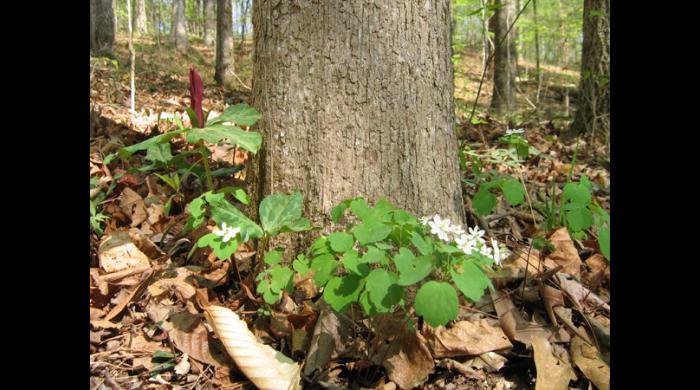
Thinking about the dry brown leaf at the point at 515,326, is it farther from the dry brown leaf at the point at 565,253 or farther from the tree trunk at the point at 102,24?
the tree trunk at the point at 102,24

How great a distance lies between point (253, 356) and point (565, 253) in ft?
4.51

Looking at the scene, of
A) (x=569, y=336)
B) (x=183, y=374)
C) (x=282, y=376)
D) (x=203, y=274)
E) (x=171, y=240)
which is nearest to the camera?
(x=282, y=376)

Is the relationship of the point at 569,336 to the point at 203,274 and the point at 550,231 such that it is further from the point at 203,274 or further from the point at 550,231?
the point at 203,274

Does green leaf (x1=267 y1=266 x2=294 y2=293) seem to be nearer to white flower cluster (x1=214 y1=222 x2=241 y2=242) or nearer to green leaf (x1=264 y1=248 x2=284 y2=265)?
green leaf (x1=264 y1=248 x2=284 y2=265)

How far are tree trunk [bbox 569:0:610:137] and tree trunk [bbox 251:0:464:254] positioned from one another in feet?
11.7

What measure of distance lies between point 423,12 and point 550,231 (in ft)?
3.82

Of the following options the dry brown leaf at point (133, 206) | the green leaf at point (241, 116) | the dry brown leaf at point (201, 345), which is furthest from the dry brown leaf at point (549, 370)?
the dry brown leaf at point (133, 206)

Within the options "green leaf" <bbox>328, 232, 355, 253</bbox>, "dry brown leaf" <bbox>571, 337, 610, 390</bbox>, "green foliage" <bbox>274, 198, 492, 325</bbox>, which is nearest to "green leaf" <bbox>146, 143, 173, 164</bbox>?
"green foliage" <bbox>274, 198, 492, 325</bbox>

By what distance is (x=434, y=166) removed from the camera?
1766mm

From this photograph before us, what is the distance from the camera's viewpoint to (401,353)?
1.42 m

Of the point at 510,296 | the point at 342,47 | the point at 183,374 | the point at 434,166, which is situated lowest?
the point at 183,374

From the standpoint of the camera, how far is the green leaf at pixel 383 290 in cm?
116

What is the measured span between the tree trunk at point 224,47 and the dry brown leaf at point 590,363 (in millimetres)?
8111

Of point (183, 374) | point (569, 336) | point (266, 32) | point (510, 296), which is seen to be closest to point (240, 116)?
point (266, 32)
